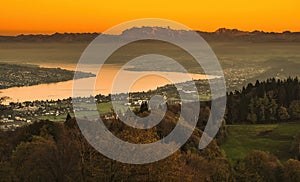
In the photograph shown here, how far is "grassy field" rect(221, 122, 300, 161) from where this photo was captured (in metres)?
66.9

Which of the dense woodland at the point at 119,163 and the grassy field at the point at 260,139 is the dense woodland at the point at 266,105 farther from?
the dense woodland at the point at 119,163

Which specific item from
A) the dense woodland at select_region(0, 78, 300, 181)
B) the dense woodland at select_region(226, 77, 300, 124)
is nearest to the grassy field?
the dense woodland at select_region(0, 78, 300, 181)

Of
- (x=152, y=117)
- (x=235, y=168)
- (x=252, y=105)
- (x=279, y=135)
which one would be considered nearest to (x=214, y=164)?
(x=235, y=168)

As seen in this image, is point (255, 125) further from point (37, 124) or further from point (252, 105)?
point (37, 124)

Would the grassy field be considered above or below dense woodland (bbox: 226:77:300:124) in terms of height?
below

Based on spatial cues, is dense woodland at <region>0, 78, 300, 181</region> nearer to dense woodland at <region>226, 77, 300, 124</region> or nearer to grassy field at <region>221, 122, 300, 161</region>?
grassy field at <region>221, 122, 300, 161</region>

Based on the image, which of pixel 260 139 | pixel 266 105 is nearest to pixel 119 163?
pixel 260 139

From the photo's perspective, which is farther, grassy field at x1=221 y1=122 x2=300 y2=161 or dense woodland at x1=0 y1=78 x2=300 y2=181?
grassy field at x1=221 y1=122 x2=300 y2=161

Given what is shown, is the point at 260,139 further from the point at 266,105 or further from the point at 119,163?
the point at 119,163

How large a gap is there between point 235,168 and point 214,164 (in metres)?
5.25

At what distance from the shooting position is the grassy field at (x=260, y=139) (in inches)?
2636

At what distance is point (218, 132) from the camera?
73.6 meters

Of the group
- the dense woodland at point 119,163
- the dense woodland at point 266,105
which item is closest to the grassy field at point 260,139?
the dense woodland at point 119,163

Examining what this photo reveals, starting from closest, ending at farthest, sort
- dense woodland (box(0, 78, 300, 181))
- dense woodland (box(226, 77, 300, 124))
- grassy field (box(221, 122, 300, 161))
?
dense woodland (box(0, 78, 300, 181)) < grassy field (box(221, 122, 300, 161)) < dense woodland (box(226, 77, 300, 124))
